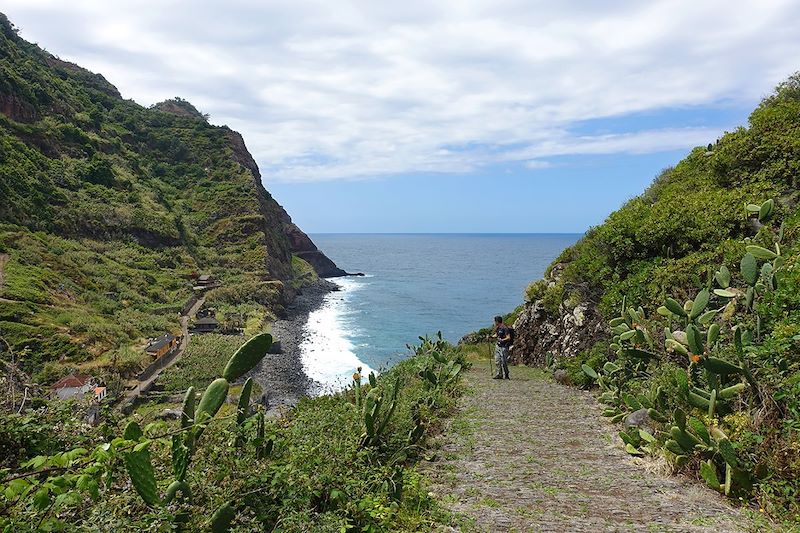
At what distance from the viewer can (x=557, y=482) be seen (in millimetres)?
5449

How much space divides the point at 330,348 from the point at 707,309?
43.2m

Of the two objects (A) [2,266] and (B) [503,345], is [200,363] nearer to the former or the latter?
(A) [2,266]

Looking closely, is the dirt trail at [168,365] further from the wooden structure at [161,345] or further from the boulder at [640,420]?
the boulder at [640,420]

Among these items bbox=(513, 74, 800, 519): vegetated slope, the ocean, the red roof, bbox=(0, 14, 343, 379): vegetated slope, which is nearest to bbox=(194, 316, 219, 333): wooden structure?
bbox=(0, 14, 343, 379): vegetated slope

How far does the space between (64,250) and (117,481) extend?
5828 centimetres

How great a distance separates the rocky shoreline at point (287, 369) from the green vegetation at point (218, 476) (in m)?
13.9

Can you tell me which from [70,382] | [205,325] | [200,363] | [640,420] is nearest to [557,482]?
[640,420]

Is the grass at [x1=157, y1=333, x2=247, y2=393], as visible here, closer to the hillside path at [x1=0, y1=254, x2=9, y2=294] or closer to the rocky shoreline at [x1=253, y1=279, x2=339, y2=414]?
the rocky shoreline at [x1=253, y1=279, x2=339, y2=414]

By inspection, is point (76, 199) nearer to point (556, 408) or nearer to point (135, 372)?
point (135, 372)

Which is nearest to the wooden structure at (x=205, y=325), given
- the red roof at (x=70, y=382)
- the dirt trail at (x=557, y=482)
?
the red roof at (x=70, y=382)

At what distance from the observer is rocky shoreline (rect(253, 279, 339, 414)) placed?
33.8 meters

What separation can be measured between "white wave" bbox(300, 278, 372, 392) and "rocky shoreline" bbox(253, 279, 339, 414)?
2.39ft

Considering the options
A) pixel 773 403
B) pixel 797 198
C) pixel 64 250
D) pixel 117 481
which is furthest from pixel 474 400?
pixel 64 250

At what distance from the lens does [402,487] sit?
5.17 metres
